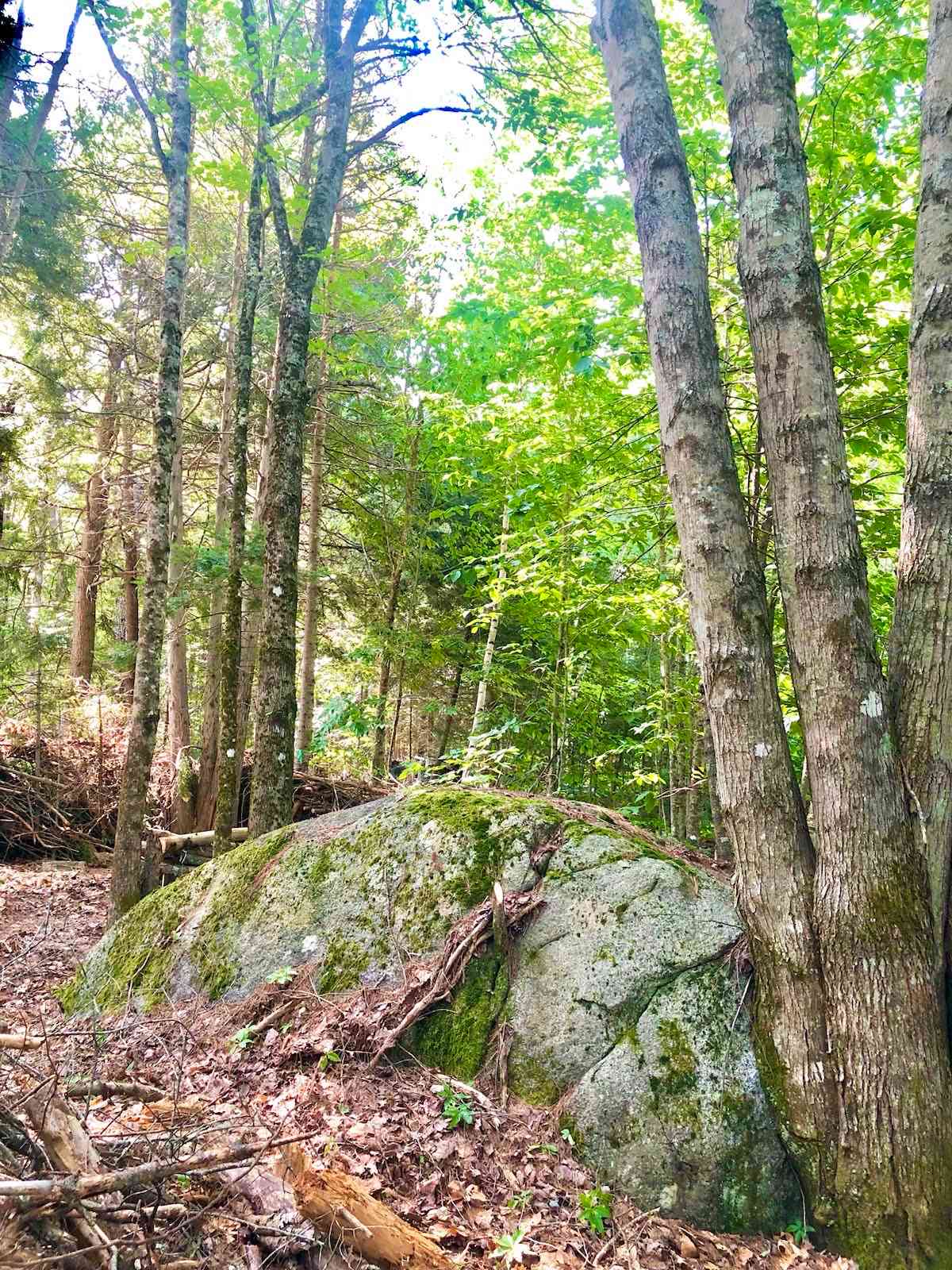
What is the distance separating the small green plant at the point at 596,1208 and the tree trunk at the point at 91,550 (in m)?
13.1

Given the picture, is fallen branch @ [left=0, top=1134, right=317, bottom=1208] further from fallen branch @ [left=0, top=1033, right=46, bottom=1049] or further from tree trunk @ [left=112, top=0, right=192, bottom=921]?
tree trunk @ [left=112, top=0, right=192, bottom=921]

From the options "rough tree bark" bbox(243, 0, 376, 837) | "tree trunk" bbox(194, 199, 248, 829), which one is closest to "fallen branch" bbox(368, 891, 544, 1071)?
"rough tree bark" bbox(243, 0, 376, 837)

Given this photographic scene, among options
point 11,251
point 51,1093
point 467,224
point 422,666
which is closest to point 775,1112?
point 51,1093

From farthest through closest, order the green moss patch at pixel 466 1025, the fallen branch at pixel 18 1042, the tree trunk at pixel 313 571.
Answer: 1. the tree trunk at pixel 313 571
2. the green moss patch at pixel 466 1025
3. the fallen branch at pixel 18 1042

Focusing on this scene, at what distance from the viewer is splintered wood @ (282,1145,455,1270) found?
7.72ft

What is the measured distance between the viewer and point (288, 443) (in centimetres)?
679

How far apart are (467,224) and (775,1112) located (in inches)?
449

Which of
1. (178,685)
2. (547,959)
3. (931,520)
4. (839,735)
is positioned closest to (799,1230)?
(547,959)

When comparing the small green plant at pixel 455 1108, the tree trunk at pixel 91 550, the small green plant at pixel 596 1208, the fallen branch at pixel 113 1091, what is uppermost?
the tree trunk at pixel 91 550

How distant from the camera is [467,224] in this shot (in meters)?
10.6

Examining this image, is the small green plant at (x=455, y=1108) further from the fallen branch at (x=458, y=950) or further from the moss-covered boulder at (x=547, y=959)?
the fallen branch at (x=458, y=950)

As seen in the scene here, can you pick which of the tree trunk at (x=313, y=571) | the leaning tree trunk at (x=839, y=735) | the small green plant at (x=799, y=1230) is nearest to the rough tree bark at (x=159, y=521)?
the tree trunk at (x=313, y=571)

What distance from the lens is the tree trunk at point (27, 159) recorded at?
898cm

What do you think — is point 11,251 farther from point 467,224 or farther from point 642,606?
point 642,606
